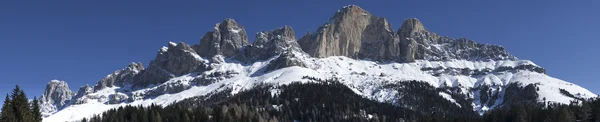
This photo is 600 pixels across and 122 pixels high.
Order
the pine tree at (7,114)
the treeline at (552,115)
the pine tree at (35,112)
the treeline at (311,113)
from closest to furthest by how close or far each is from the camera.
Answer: the pine tree at (7,114), the pine tree at (35,112), the treeline at (552,115), the treeline at (311,113)

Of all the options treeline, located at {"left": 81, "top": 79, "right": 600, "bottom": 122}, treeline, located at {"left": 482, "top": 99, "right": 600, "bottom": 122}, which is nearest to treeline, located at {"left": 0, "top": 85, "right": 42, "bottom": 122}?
treeline, located at {"left": 81, "top": 79, "right": 600, "bottom": 122}

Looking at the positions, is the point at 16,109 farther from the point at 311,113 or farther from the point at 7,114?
the point at 311,113

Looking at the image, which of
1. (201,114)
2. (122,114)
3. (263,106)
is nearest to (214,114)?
(201,114)

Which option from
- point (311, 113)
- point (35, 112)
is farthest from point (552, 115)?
point (35, 112)

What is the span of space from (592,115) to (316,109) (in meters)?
91.5

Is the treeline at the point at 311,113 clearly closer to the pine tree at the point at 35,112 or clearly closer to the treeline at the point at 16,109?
the pine tree at the point at 35,112

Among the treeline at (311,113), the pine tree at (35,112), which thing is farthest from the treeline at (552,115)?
the pine tree at (35,112)

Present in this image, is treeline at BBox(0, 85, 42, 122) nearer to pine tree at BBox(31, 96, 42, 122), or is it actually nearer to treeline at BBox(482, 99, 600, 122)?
pine tree at BBox(31, 96, 42, 122)

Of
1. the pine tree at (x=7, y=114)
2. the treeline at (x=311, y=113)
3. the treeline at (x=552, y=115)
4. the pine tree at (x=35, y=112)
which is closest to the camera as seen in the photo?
the pine tree at (x=7, y=114)

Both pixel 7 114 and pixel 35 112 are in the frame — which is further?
pixel 35 112

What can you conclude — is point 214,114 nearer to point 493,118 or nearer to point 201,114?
point 201,114

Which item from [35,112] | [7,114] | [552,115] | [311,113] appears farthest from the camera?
[311,113]

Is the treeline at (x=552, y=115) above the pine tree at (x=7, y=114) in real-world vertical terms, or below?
below

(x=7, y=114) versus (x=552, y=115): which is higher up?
(x=7, y=114)
